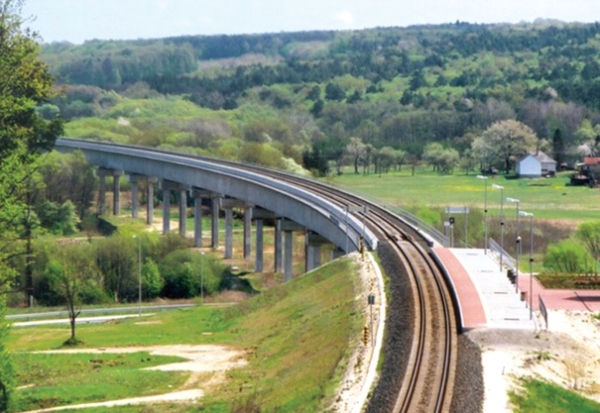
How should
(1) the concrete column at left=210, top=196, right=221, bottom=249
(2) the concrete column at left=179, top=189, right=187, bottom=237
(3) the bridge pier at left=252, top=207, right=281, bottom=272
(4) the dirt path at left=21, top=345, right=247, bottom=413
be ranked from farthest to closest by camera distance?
(2) the concrete column at left=179, top=189, right=187, bottom=237, (1) the concrete column at left=210, top=196, right=221, bottom=249, (3) the bridge pier at left=252, top=207, right=281, bottom=272, (4) the dirt path at left=21, top=345, right=247, bottom=413

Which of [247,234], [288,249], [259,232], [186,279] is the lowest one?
[186,279]

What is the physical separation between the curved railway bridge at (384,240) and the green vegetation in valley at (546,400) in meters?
2.21

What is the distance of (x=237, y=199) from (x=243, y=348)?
52555 mm

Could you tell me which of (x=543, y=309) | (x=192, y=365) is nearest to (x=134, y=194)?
(x=192, y=365)

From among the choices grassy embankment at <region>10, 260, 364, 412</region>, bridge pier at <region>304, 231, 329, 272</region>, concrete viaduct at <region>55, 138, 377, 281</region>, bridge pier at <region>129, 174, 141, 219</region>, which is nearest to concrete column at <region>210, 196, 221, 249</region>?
concrete viaduct at <region>55, 138, 377, 281</region>

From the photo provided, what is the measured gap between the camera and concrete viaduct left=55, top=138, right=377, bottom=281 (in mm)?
85562

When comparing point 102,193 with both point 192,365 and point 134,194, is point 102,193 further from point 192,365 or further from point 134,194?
point 192,365

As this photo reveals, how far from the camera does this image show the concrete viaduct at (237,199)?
281ft

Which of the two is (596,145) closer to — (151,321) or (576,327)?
(151,321)

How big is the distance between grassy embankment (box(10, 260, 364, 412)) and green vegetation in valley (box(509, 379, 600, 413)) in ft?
19.6

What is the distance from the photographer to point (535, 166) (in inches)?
6531

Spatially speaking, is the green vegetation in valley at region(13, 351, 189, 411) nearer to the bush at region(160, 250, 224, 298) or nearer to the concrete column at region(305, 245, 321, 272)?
the concrete column at region(305, 245, 321, 272)

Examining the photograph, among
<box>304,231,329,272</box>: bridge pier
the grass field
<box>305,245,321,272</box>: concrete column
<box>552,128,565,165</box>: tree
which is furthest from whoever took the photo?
<box>552,128,565,165</box>: tree

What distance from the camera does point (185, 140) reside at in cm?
17525
